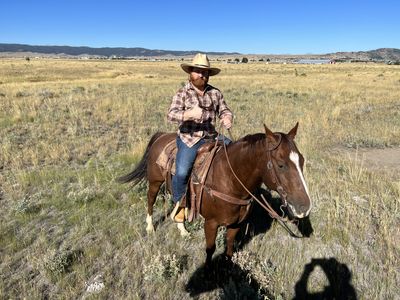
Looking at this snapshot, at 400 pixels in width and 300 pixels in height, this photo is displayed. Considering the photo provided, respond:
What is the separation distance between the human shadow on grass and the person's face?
2.36m

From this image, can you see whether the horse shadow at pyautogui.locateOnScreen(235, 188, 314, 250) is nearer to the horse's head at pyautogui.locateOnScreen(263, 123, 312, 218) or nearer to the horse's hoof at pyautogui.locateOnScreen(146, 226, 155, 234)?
the horse's hoof at pyautogui.locateOnScreen(146, 226, 155, 234)

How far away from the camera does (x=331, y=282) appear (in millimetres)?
4410

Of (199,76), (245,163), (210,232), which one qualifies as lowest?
(210,232)

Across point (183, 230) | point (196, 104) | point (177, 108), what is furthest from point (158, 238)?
point (196, 104)

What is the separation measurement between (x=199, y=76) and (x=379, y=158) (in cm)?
770

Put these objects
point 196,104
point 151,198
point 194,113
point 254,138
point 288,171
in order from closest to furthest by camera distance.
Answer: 1. point 288,171
2. point 254,138
3. point 194,113
4. point 196,104
5. point 151,198

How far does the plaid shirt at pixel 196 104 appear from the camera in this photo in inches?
177

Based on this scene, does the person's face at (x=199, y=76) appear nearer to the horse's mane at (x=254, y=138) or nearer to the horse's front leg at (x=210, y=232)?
the horse's mane at (x=254, y=138)

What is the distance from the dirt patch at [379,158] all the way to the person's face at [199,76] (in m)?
5.48

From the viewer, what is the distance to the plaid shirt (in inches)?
177

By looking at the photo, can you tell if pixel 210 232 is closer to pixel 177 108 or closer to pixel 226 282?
pixel 226 282

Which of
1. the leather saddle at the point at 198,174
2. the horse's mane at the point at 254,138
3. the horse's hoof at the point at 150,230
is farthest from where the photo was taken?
the horse's hoof at the point at 150,230

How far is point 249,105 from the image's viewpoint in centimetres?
1875

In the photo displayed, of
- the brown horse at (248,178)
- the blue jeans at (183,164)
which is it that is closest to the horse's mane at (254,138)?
the brown horse at (248,178)
